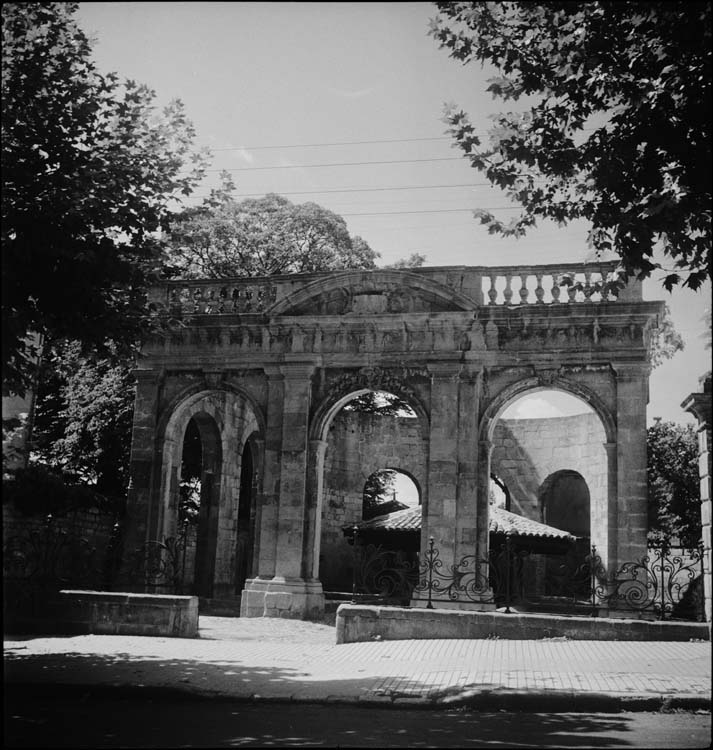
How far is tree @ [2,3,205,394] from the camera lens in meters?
9.91

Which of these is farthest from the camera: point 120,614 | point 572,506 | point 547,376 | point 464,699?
point 572,506

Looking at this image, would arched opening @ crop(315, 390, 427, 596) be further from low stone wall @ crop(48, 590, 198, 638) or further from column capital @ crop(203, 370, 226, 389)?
low stone wall @ crop(48, 590, 198, 638)

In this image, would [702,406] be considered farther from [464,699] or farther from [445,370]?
[445,370]

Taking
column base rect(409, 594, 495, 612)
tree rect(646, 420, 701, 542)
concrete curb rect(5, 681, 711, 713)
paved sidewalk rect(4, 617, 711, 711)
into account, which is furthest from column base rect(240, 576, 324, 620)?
tree rect(646, 420, 701, 542)

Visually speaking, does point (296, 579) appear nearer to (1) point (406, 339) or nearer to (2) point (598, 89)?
(1) point (406, 339)

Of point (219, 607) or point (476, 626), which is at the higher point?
point (476, 626)

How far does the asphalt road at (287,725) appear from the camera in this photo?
6945mm

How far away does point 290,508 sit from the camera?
708 inches

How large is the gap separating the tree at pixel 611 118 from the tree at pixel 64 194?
3.85 m

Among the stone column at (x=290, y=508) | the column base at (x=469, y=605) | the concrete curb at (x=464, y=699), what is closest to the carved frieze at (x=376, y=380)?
the stone column at (x=290, y=508)

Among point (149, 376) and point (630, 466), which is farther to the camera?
point (149, 376)

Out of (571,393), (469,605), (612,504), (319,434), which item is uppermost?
(571,393)

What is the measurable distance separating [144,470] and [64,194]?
9897mm

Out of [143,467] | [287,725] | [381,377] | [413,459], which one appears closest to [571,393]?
[381,377]
